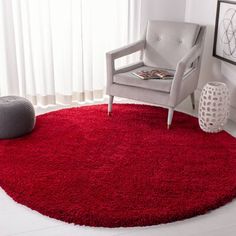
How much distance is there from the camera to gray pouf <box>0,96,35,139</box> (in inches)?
129

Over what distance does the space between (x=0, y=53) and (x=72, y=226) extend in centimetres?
224

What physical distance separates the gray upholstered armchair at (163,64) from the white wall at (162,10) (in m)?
0.36

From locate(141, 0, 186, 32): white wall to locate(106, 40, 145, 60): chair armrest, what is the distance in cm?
47

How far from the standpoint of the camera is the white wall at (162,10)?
4395 mm

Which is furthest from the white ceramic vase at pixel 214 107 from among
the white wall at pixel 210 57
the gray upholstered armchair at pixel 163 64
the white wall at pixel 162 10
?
the white wall at pixel 162 10

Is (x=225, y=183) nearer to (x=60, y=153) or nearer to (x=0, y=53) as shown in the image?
(x=60, y=153)

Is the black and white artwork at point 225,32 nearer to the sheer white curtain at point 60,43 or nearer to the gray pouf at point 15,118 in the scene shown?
the sheer white curtain at point 60,43

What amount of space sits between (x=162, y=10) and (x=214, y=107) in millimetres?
1502

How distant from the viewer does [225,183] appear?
8.93 feet

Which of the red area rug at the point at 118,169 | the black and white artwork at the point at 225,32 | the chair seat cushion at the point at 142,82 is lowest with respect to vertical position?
the red area rug at the point at 118,169

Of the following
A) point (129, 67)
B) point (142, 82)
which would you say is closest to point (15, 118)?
point (142, 82)

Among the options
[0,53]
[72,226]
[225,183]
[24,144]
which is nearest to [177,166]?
[225,183]

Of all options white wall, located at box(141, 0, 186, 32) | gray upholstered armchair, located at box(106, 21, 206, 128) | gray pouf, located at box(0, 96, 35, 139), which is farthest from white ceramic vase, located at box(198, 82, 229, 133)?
gray pouf, located at box(0, 96, 35, 139)

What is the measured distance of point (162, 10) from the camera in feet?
14.6
